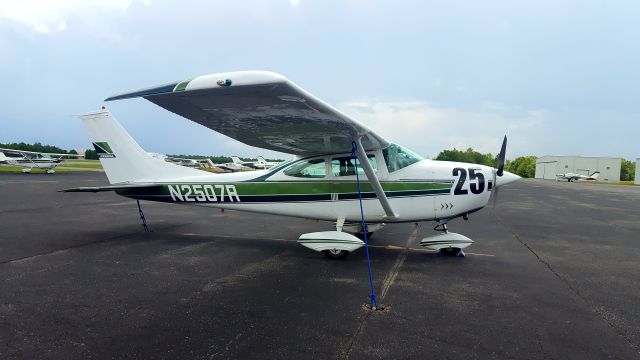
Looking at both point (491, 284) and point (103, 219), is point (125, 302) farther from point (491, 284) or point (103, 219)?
point (103, 219)

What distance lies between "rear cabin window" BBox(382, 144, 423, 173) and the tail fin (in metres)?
4.15

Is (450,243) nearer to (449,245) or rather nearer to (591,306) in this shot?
(449,245)

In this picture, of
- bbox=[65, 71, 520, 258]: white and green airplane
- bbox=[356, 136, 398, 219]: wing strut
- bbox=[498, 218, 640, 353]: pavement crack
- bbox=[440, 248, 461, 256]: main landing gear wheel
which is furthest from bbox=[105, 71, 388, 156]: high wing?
bbox=[498, 218, 640, 353]: pavement crack

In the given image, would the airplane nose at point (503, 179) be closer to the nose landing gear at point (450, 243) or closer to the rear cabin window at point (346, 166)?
the nose landing gear at point (450, 243)

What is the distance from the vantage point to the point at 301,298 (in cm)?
430

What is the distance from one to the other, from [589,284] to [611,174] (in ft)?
322

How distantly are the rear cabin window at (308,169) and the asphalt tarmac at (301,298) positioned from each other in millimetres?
1508

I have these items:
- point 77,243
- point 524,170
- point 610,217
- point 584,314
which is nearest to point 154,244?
point 77,243

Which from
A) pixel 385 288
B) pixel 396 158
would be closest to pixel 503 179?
pixel 396 158

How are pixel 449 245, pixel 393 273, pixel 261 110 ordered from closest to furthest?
pixel 261 110
pixel 393 273
pixel 449 245

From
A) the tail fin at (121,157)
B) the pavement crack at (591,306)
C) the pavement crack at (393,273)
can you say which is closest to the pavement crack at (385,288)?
the pavement crack at (393,273)

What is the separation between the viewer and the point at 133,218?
10844mm

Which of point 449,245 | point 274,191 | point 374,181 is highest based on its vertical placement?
point 374,181

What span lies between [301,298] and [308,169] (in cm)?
306
